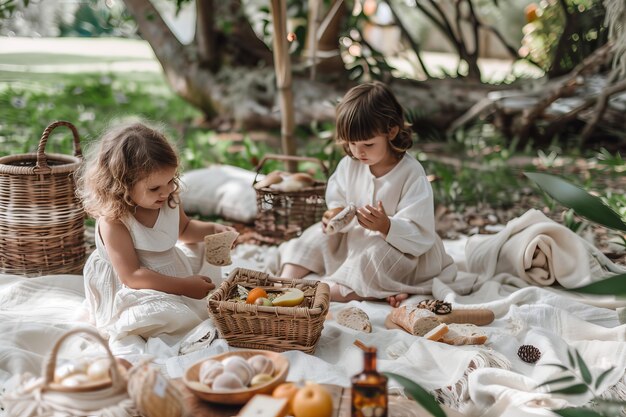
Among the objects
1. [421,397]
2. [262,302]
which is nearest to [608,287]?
[421,397]

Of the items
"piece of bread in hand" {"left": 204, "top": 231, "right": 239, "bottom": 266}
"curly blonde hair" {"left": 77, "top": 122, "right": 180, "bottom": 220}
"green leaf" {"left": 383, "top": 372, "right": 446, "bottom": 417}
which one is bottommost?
"green leaf" {"left": 383, "top": 372, "right": 446, "bottom": 417}

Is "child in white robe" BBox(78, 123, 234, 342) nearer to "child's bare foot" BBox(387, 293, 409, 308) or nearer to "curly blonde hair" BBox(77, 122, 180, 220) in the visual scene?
"curly blonde hair" BBox(77, 122, 180, 220)

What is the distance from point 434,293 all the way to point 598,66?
13.5ft

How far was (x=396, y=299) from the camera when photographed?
143 inches

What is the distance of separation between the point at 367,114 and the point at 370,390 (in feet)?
6.24

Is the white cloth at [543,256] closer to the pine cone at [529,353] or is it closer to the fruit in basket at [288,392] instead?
the pine cone at [529,353]

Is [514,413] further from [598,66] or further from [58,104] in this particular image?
[58,104]

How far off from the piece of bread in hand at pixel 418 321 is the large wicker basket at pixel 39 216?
177cm

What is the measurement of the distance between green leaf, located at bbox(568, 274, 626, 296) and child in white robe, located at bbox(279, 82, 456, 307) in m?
1.71

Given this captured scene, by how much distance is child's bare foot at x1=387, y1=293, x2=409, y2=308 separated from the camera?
3605 millimetres

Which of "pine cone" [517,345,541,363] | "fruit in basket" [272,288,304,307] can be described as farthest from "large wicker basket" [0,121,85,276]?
"pine cone" [517,345,541,363]

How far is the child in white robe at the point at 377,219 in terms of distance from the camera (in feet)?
11.7

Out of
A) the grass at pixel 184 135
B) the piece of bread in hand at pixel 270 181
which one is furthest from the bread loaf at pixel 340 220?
the grass at pixel 184 135

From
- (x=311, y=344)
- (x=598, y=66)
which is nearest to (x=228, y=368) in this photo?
(x=311, y=344)
